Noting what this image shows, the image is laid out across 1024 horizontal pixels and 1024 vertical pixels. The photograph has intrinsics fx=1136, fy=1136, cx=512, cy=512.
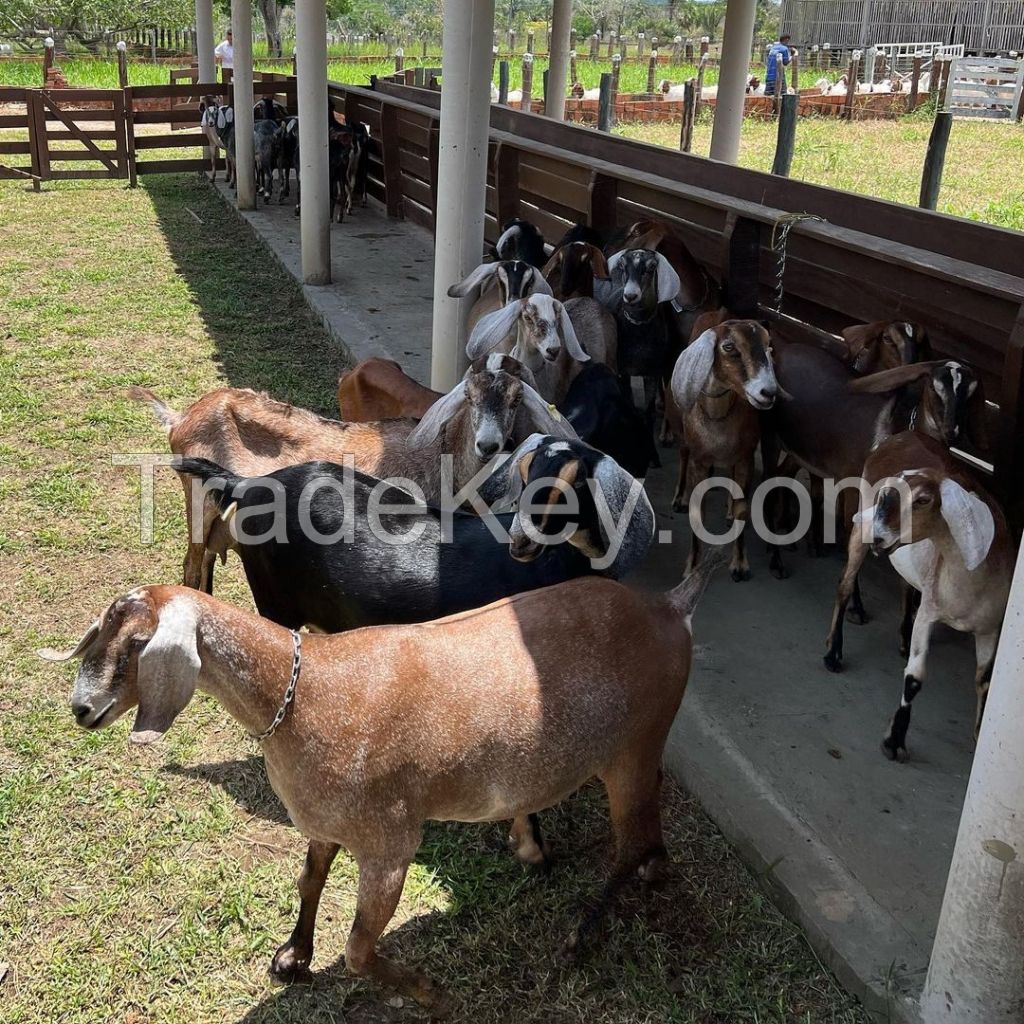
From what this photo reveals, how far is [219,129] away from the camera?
50.9ft

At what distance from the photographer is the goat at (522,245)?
7.06 meters

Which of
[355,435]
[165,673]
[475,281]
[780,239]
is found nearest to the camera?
[165,673]

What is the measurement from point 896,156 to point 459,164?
14.7 meters

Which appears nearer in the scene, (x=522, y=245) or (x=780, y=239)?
(x=780, y=239)

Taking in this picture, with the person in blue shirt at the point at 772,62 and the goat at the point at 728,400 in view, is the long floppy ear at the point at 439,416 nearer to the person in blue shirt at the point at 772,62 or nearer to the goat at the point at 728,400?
the goat at the point at 728,400

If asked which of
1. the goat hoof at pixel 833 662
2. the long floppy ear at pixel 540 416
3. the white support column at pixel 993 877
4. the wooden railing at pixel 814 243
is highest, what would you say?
the wooden railing at pixel 814 243

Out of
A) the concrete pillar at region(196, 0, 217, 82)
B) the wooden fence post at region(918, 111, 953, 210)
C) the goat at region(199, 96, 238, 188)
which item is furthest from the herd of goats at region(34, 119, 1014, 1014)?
the concrete pillar at region(196, 0, 217, 82)

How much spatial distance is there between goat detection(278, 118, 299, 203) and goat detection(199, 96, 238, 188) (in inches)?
40.1

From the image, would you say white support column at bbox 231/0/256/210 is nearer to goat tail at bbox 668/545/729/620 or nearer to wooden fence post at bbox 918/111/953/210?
wooden fence post at bbox 918/111/953/210

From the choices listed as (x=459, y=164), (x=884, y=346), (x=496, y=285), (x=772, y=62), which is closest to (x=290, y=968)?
(x=884, y=346)

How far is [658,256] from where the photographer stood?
5.95 meters

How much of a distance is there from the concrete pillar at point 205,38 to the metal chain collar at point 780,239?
42.0ft

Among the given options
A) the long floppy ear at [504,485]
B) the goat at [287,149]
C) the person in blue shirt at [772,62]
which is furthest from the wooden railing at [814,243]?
the person in blue shirt at [772,62]

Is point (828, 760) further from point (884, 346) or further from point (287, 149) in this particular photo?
point (287, 149)
